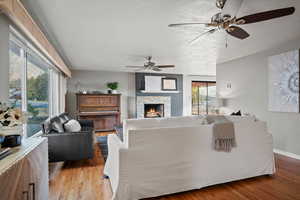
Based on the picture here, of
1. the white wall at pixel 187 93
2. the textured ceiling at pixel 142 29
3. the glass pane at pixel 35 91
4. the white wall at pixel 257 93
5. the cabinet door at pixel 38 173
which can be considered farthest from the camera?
the white wall at pixel 187 93

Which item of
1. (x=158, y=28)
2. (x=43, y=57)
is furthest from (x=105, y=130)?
(x=158, y=28)

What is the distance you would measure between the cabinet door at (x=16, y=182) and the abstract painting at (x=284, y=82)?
455cm

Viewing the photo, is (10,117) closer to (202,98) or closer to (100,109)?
(100,109)

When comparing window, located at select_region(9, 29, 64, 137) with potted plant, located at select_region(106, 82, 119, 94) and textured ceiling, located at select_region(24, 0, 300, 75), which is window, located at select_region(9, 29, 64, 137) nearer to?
textured ceiling, located at select_region(24, 0, 300, 75)

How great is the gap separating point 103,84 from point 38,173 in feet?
18.1

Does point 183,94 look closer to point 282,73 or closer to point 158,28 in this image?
point 282,73

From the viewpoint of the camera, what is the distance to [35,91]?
324 cm

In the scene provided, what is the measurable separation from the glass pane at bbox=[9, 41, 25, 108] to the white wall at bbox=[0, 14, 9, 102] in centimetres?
37

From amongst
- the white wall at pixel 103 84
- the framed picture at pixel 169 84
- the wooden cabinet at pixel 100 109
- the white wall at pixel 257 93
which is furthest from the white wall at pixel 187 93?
the wooden cabinet at pixel 100 109

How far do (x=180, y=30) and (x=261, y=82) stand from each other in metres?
2.81

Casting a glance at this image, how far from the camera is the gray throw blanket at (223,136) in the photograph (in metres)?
2.13

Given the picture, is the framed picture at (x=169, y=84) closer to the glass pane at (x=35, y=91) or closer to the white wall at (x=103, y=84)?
the white wall at (x=103, y=84)

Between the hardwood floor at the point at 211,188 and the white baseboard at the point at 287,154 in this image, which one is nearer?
the hardwood floor at the point at 211,188

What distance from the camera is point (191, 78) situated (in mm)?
7883
